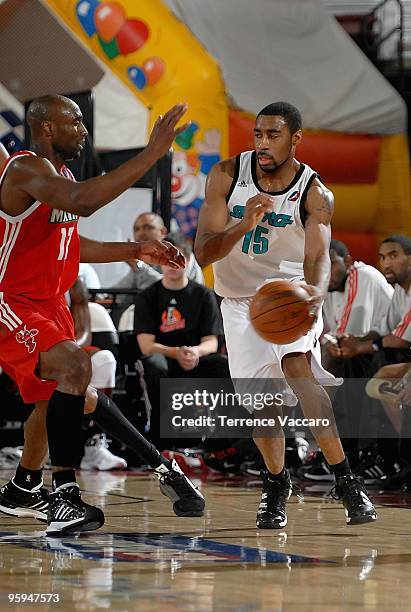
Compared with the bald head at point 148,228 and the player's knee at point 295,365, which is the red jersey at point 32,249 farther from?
the bald head at point 148,228

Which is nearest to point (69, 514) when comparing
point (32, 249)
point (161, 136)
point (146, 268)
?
point (32, 249)

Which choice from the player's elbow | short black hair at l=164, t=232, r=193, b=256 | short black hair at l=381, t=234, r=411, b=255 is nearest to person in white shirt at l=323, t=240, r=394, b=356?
short black hair at l=381, t=234, r=411, b=255

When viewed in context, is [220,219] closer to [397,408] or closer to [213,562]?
[213,562]

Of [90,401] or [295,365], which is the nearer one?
[90,401]

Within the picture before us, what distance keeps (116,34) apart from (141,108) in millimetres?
862

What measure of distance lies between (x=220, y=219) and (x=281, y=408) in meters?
0.92

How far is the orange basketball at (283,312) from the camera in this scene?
13.9 feet

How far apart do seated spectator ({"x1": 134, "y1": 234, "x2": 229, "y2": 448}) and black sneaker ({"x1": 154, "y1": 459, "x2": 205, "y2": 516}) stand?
9.88ft

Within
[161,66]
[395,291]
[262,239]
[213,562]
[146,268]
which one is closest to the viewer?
[213,562]

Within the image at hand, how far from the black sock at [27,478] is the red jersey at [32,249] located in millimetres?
809

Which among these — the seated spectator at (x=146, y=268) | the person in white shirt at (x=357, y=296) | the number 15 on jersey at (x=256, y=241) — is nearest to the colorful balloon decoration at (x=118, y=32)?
the seated spectator at (x=146, y=268)

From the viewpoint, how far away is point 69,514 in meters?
3.97

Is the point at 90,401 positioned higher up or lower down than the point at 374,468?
lower down
